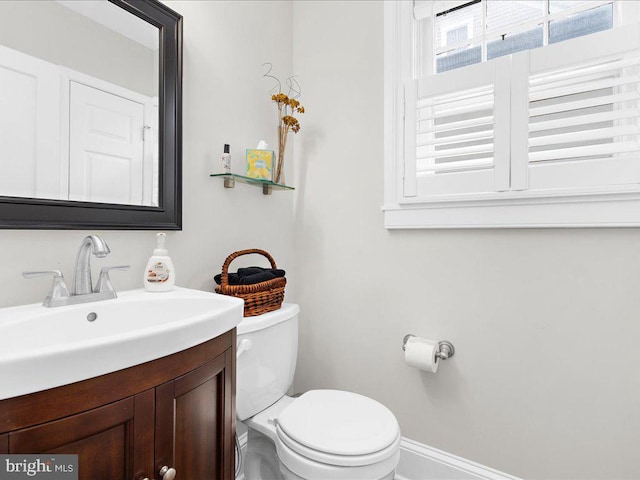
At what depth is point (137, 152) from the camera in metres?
1.17

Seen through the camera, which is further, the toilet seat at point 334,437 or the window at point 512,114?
the window at point 512,114

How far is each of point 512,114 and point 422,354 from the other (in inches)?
37.1

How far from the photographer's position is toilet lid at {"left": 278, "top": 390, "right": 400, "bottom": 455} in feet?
3.34

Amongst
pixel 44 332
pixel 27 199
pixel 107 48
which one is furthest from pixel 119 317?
pixel 107 48

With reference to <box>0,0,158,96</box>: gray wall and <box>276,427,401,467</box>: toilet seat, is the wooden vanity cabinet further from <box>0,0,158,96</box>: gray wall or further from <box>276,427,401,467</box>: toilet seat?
<box>0,0,158,96</box>: gray wall

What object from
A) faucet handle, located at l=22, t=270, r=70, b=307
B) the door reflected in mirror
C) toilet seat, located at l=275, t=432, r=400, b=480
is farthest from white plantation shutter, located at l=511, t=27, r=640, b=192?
faucet handle, located at l=22, t=270, r=70, b=307

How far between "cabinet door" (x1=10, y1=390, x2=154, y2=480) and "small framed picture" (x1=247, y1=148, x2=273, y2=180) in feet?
3.25

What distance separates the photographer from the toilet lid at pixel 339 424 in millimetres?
1019

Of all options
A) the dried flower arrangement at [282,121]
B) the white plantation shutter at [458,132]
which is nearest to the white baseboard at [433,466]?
the white plantation shutter at [458,132]

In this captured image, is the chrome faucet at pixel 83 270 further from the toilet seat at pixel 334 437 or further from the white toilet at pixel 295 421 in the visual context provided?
the toilet seat at pixel 334 437

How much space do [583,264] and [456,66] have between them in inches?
36.2

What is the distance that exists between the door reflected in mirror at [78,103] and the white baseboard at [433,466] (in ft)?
3.78

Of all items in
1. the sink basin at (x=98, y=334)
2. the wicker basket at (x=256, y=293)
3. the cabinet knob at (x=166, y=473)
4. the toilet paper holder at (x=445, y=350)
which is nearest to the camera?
the sink basin at (x=98, y=334)

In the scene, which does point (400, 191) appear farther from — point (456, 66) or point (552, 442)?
point (552, 442)
